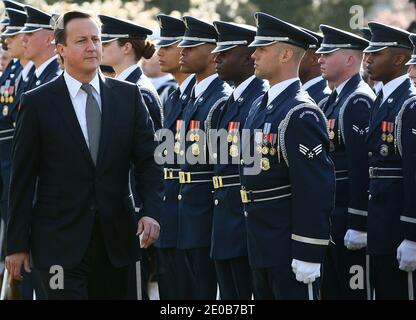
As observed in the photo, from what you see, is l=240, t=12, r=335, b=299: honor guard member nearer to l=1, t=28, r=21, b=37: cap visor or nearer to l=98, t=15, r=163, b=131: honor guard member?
l=98, t=15, r=163, b=131: honor guard member

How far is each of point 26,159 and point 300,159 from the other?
64.6 inches

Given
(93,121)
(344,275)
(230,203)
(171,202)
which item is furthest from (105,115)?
(344,275)

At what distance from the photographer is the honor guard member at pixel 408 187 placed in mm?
8680

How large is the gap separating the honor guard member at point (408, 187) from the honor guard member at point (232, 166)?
109cm

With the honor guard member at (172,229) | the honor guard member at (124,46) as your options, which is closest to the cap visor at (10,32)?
the honor guard member at (124,46)

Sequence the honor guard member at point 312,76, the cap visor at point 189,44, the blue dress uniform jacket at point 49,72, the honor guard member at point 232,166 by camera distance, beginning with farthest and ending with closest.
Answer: the blue dress uniform jacket at point 49,72
the honor guard member at point 312,76
the cap visor at point 189,44
the honor guard member at point 232,166

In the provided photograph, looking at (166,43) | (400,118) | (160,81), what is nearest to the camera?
(400,118)

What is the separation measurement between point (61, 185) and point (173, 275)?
2747 mm

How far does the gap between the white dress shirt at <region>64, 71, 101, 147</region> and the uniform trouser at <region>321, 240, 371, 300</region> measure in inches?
114

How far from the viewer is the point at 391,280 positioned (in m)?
9.09

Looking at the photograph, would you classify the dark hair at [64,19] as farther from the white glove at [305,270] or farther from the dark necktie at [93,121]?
the white glove at [305,270]

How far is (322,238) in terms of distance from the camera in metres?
7.75

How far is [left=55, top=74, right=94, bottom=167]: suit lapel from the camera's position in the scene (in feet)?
24.6

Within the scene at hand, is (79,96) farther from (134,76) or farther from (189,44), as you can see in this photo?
(134,76)
